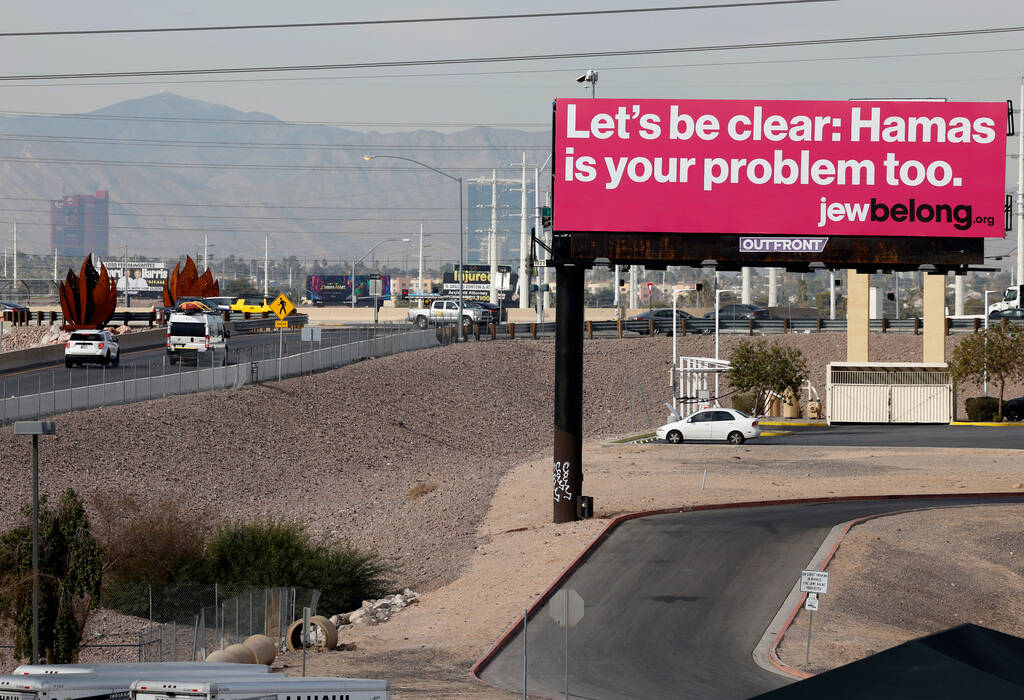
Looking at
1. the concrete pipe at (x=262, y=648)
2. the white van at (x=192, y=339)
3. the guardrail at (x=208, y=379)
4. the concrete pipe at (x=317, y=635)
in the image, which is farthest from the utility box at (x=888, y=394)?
the concrete pipe at (x=262, y=648)

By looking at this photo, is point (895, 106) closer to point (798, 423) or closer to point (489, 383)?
point (798, 423)

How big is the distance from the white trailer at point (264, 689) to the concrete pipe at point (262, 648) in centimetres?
848

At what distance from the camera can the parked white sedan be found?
174 ft

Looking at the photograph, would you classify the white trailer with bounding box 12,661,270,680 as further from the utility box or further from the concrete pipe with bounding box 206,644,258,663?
the utility box

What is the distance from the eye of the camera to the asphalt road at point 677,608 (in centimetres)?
2148

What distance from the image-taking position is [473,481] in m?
47.5

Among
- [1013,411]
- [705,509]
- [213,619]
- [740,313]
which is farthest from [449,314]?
[213,619]

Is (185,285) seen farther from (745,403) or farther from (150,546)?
(150,546)

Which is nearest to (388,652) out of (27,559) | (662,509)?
(27,559)

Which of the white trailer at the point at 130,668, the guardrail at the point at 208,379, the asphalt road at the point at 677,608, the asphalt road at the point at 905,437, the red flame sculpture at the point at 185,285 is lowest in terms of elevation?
the asphalt road at the point at 677,608

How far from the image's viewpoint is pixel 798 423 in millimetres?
60188

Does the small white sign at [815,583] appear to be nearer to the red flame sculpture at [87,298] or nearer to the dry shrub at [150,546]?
the dry shrub at [150,546]

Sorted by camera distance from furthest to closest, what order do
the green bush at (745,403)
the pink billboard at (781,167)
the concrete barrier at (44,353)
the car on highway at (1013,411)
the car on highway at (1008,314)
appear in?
the car on highway at (1008,314) → the green bush at (745,403) → the concrete barrier at (44,353) → the car on highway at (1013,411) → the pink billboard at (781,167)

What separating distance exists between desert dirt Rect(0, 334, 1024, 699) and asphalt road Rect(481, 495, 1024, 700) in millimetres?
973
